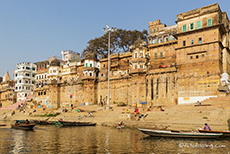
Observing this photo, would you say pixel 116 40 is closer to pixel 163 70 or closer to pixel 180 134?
→ pixel 163 70

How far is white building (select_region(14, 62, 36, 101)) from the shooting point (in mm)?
75375

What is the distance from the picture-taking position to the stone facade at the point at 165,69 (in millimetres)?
38844

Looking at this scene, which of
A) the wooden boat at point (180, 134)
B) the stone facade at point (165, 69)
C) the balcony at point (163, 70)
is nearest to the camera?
the wooden boat at point (180, 134)

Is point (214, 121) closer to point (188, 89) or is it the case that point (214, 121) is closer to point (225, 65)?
point (188, 89)

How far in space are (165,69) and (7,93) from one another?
60.0 m

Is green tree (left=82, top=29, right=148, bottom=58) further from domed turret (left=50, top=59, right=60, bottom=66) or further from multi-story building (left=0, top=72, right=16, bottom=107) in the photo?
multi-story building (left=0, top=72, right=16, bottom=107)

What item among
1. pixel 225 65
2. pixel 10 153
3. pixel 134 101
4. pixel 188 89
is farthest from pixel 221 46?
pixel 10 153

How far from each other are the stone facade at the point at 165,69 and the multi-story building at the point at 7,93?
71.2 ft

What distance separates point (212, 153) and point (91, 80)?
136ft

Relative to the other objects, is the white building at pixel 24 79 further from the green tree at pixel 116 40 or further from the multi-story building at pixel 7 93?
the green tree at pixel 116 40

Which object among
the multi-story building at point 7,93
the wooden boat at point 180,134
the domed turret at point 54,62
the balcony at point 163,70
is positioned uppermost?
the domed turret at point 54,62

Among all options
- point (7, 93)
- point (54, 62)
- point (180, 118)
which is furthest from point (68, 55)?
point (180, 118)

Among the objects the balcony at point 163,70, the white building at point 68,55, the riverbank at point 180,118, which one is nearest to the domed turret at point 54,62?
the white building at point 68,55

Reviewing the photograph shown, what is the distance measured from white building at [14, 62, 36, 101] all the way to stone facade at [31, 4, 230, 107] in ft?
52.2
